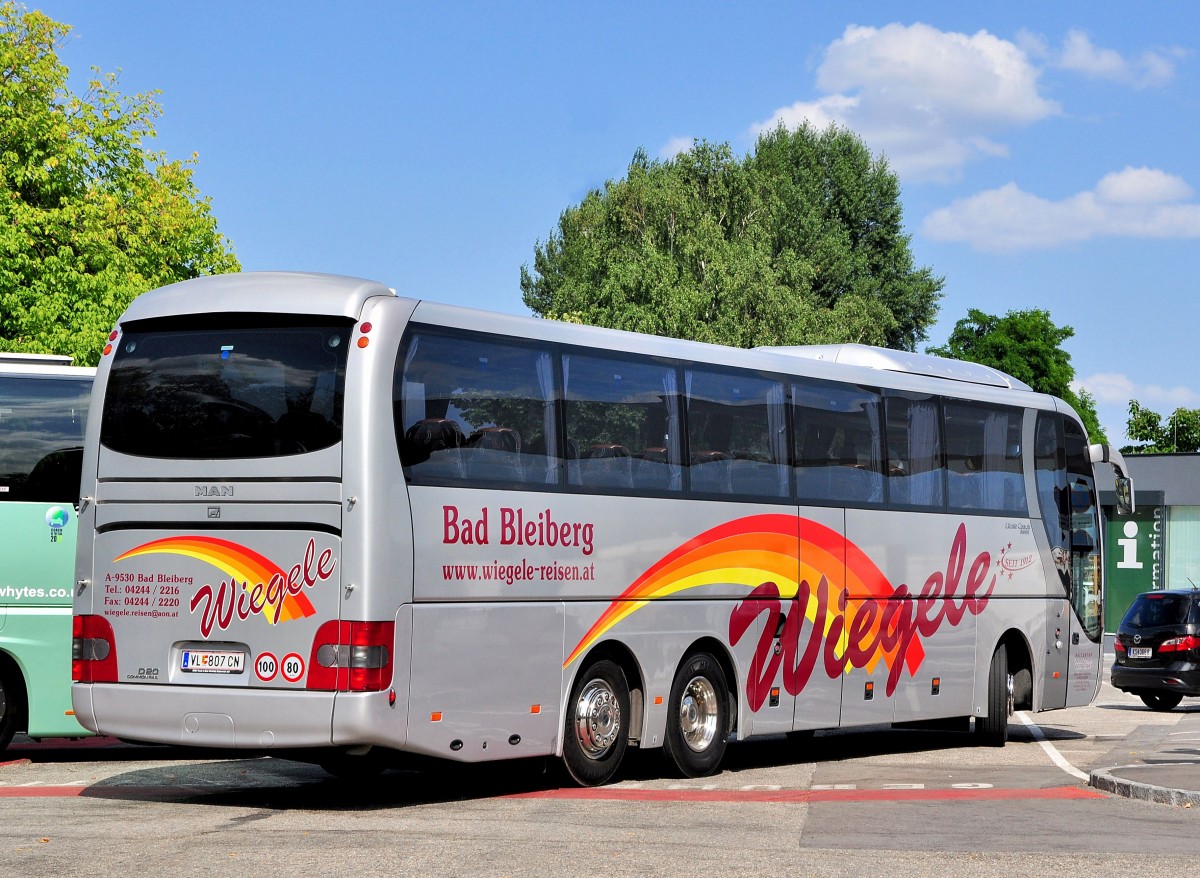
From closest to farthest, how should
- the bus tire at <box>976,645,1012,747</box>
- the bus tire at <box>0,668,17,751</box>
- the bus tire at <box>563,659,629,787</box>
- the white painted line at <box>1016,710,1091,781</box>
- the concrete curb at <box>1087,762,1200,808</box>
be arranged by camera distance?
the concrete curb at <box>1087,762,1200,808</box> < the bus tire at <box>563,659,629,787</box> < the white painted line at <box>1016,710,1091,781</box> < the bus tire at <box>0,668,17,751</box> < the bus tire at <box>976,645,1012,747</box>

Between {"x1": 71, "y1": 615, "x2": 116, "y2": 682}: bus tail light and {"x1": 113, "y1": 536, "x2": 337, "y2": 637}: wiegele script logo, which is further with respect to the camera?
{"x1": 71, "y1": 615, "x2": 116, "y2": 682}: bus tail light

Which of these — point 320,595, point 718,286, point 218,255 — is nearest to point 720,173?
point 718,286

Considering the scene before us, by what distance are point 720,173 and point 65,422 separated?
4881 centimetres

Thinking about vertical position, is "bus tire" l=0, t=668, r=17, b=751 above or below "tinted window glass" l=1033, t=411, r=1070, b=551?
below

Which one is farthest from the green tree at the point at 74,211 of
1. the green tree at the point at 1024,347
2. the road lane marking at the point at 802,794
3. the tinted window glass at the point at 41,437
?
the green tree at the point at 1024,347

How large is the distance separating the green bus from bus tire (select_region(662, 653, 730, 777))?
5.49m

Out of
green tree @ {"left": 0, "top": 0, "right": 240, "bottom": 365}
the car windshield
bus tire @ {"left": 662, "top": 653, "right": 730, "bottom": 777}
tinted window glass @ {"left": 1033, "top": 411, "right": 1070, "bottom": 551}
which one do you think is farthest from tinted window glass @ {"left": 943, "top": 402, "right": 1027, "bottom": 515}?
green tree @ {"left": 0, "top": 0, "right": 240, "bottom": 365}

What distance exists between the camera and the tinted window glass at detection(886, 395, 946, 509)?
56.7 ft

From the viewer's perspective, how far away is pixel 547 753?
1293cm

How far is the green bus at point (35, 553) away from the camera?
15.9m

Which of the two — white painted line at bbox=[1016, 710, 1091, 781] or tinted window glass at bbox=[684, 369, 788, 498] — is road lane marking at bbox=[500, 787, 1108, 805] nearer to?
white painted line at bbox=[1016, 710, 1091, 781]

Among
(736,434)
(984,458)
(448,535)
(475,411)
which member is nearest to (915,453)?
(984,458)

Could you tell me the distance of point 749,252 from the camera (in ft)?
189

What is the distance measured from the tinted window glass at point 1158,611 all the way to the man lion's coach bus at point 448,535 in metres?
12.2
